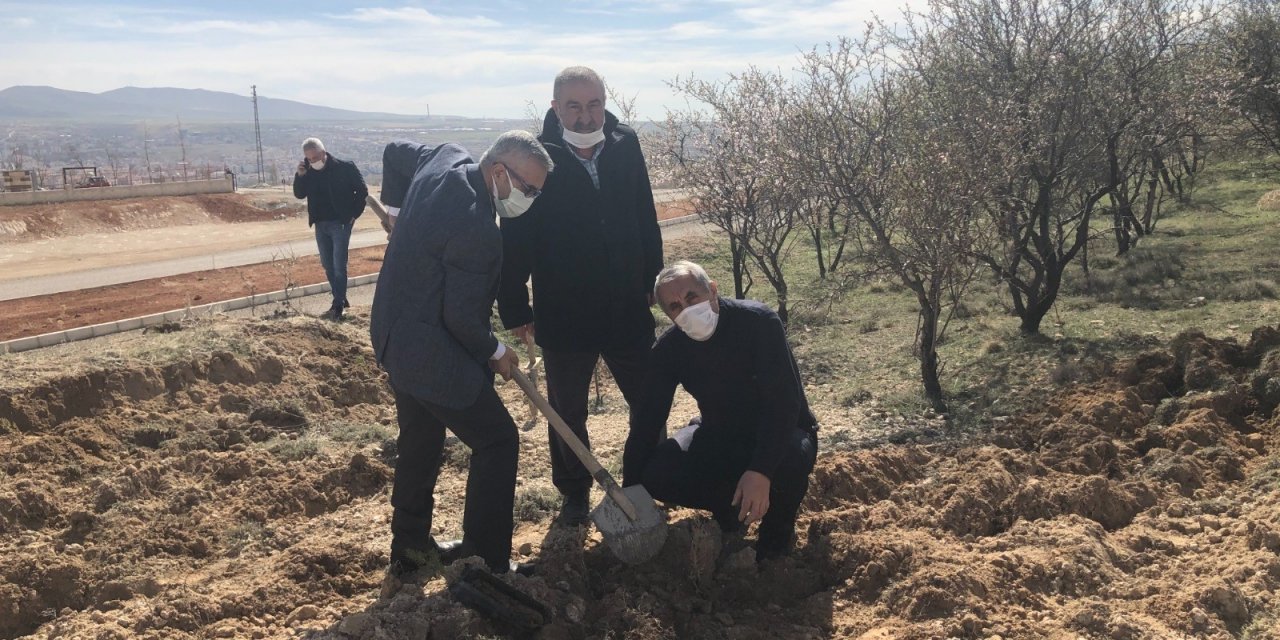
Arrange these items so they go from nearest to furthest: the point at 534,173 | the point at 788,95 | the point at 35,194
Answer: the point at 534,173
the point at 788,95
the point at 35,194

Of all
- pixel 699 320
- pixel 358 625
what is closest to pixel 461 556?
pixel 358 625

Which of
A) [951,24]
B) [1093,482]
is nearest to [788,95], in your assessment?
[951,24]

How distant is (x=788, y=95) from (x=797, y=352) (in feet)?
12.2

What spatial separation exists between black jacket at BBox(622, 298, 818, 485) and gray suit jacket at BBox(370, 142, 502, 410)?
76 centimetres

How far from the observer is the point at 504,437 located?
359cm

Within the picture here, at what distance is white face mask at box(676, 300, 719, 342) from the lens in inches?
148

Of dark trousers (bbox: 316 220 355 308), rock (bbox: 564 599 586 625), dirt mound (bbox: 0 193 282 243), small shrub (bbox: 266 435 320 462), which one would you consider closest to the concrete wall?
dirt mound (bbox: 0 193 282 243)

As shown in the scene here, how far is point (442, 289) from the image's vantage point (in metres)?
3.43

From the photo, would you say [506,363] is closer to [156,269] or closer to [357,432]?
[357,432]

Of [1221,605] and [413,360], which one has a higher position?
[413,360]

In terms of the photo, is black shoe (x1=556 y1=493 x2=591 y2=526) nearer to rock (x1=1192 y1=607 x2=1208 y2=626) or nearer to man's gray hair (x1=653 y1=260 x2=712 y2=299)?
man's gray hair (x1=653 y1=260 x2=712 y2=299)

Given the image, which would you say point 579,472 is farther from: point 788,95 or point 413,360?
point 788,95

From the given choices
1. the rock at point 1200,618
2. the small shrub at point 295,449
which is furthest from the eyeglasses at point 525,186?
the small shrub at point 295,449

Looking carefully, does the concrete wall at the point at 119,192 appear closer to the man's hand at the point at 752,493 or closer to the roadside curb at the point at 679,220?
the roadside curb at the point at 679,220
